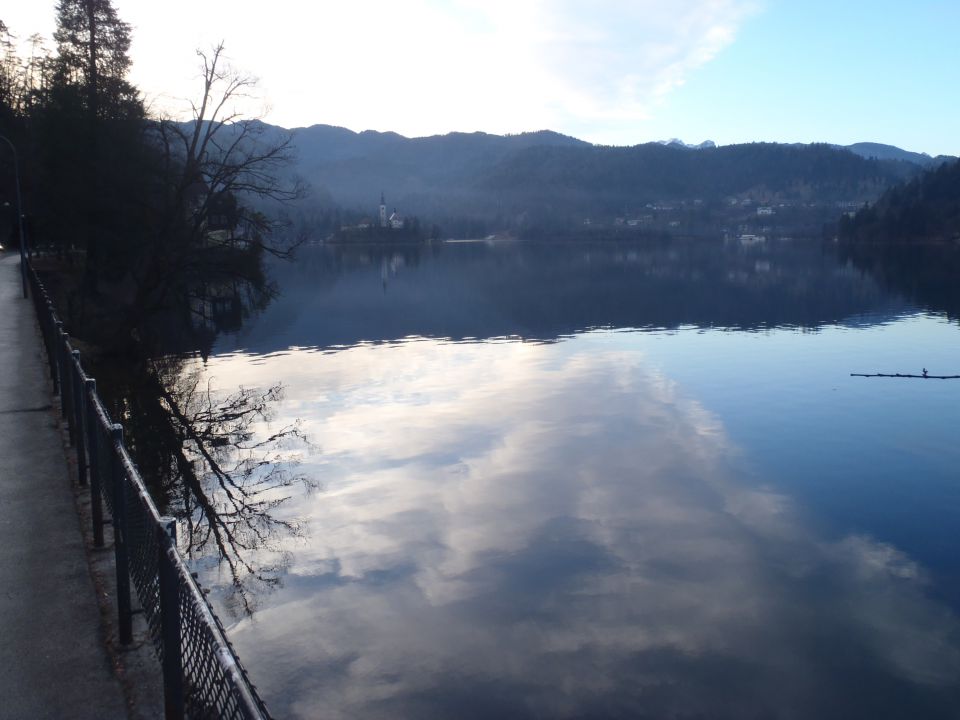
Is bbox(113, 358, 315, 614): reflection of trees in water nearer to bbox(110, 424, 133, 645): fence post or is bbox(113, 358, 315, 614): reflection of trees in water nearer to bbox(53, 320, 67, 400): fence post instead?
bbox(53, 320, 67, 400): fence post

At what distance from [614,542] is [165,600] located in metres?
9.30

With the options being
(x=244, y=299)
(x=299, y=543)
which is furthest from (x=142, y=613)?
(x=244, y=299)

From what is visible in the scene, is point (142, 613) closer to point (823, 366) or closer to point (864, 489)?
point (864, 489)

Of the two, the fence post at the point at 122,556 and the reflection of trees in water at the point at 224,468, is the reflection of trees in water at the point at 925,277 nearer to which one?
the reflection of trees in water at the point at 224,468

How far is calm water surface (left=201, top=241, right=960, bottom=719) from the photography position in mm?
9156

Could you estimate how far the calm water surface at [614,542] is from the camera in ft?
30.0

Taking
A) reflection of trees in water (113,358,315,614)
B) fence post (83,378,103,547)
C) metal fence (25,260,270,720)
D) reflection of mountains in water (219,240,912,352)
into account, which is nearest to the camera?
metal fence (25,260,270,720)

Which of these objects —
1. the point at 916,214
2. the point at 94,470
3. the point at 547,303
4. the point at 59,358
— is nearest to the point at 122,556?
the point at 94,470

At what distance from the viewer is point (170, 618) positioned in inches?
187

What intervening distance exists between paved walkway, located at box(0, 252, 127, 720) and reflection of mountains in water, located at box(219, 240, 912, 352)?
24035mm

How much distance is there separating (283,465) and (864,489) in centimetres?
1172

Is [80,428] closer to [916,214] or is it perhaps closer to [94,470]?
[94,470]

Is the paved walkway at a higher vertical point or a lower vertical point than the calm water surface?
higher

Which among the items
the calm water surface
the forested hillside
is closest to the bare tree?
the calm water surface
